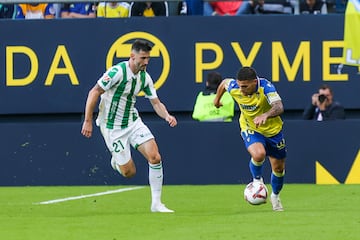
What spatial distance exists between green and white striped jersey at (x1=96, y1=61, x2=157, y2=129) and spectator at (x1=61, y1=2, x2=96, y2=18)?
7.20 metres

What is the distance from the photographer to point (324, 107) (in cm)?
2103

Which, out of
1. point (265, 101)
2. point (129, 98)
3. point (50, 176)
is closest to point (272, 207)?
point (265, 101)

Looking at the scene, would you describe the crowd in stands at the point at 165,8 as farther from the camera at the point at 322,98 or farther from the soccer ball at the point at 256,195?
the soccer ball at the point at 256,195

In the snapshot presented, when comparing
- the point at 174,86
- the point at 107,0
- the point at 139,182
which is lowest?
the point at 139,182

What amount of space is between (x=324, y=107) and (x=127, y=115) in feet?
21.8

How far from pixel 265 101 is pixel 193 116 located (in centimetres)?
641

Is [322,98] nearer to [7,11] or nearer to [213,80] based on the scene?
[213,80]

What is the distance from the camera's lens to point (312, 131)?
68.7ft

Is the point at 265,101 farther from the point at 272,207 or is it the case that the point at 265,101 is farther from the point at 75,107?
the point at 75,107

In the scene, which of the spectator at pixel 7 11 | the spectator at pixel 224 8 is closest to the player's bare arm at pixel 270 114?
the spectator at pixel 224 8

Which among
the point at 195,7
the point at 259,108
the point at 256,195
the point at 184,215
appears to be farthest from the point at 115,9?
the point at 184,215

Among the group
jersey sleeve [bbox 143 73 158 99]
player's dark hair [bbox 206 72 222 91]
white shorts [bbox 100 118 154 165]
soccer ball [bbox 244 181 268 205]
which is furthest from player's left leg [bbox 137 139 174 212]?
player's dark hair [bbox 206 72 222 91]

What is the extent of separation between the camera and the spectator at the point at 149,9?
2205cm

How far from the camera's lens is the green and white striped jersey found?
14945mm
